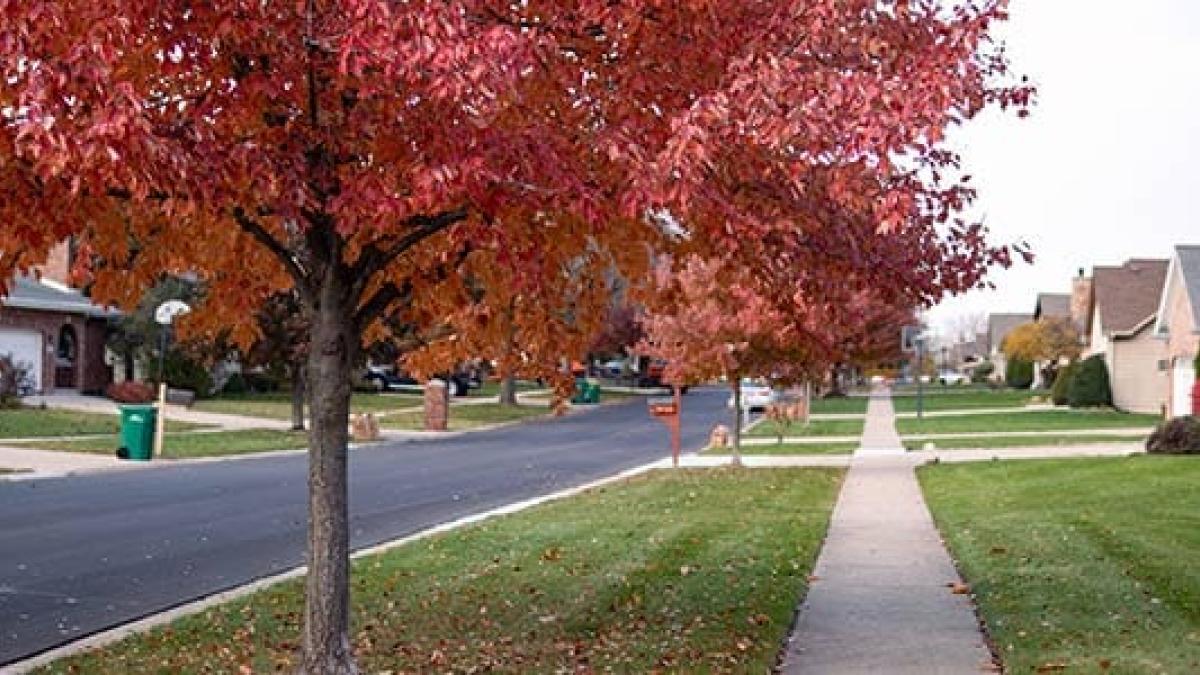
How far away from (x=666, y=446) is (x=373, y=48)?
91.1 feet

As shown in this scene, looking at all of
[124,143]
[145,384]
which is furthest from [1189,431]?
[145,384]

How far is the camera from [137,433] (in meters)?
26.5

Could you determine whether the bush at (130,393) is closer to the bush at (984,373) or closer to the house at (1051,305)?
the house at (1051,305)

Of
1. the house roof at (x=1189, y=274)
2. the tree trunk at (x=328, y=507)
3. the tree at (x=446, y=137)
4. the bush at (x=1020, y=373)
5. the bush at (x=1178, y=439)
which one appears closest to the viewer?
the tree at (x=446, y=137)

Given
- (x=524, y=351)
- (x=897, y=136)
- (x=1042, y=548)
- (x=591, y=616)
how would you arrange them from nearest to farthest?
(x=897, y=136), (x=524, y=351), (x=591, y=616), (x=1042, y=548)

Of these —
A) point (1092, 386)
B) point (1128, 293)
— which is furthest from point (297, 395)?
point (1128, 293)

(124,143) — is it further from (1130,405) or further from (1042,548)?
(1130,405)

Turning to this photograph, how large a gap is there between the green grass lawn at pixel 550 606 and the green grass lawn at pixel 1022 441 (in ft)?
48.6

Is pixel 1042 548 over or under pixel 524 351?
under

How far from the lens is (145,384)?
47.0 m

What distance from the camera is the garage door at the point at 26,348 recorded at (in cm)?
4256

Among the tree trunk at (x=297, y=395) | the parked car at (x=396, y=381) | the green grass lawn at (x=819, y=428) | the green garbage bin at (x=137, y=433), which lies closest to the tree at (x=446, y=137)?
the green garbage bin at (x=137, y=433)

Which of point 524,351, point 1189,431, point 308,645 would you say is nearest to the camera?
point 308,645

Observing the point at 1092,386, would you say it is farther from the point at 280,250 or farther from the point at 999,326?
the point at 999,326
